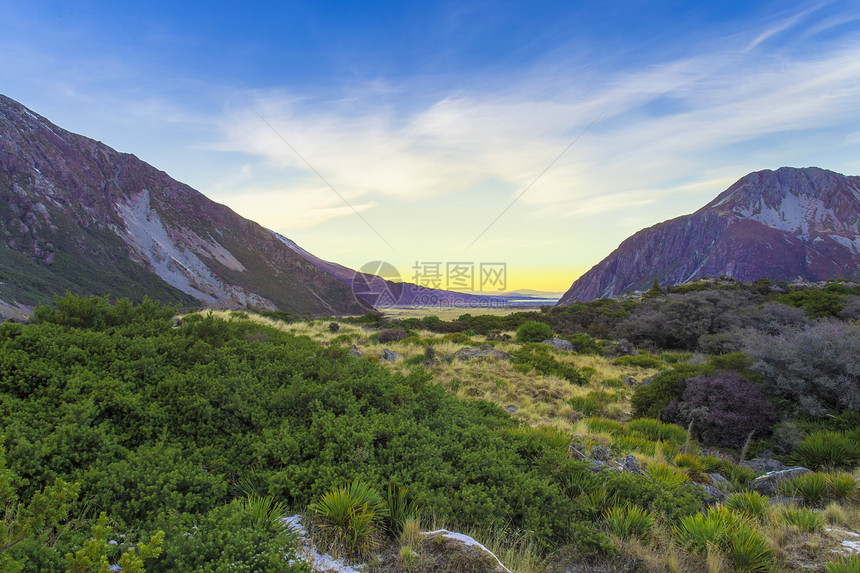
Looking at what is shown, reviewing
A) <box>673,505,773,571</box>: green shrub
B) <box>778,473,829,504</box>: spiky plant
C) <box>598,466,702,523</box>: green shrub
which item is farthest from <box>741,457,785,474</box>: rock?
<box>673,505,773,571</box>: green shrub

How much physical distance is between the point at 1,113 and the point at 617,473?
14045 cm

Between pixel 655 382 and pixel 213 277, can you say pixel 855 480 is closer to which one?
pixel 655 382

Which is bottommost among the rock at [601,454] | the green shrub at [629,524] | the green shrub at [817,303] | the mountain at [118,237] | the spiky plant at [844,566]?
the rock at [601,454]

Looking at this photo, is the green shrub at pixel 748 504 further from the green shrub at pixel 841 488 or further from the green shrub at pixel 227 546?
the green shrub at pixel 227 546

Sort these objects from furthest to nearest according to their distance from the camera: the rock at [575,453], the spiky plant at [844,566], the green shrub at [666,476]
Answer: the rock at [575,453] → the green shrub at [666,476] → the spiky plant at [844,566]

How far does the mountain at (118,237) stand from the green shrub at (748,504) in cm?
6782

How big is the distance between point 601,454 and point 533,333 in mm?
15853

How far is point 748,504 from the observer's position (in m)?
4.54

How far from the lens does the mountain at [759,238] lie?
113312 mm

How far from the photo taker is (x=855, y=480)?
16.8 ft

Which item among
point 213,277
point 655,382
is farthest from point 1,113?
point 655,382

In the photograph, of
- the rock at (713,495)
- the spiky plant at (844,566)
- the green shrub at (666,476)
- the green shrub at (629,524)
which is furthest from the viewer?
the rock at (713,495)

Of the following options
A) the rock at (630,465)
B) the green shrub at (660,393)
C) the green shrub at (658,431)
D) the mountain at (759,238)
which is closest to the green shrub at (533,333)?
the green shrub at (660,393)

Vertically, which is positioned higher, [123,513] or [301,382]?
[301,382]
